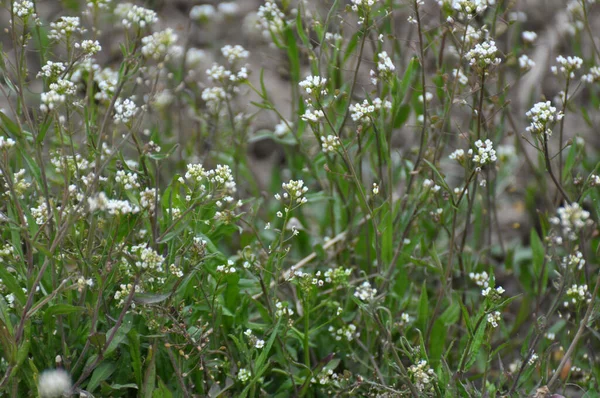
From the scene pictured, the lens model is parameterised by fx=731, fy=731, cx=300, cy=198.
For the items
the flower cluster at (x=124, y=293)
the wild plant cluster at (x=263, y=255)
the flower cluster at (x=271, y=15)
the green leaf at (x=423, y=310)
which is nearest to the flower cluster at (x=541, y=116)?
the wild plant cluster at (x=263, y=255)

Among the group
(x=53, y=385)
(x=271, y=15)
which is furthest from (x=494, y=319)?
(x=271, y=15)

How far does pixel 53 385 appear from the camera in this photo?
→ 203 cm

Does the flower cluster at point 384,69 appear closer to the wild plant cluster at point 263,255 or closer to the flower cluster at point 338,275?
the wild plant cluster at point 263,255

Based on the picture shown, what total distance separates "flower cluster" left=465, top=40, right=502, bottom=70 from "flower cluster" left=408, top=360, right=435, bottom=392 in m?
0.98

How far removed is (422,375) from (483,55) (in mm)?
1035

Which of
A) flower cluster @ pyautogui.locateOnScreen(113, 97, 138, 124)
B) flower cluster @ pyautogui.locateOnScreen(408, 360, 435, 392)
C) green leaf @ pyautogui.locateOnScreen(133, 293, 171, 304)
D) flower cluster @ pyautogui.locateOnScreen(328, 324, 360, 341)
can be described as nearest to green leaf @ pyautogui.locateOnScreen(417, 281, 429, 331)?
flower cluster @ pyautogui.locateOnScreen(328, 324, 360, 341)

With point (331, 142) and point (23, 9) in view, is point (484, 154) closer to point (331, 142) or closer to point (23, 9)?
point (331, 142)

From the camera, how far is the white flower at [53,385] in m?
2.04

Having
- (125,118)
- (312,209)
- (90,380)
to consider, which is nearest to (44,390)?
(90,380)

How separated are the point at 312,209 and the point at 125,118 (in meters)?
1.95

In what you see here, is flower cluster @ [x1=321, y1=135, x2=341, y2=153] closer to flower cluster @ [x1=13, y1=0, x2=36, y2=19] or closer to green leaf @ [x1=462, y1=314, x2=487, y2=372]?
green leaf @ [x1=462, y1=314, x2=487, y2=372]

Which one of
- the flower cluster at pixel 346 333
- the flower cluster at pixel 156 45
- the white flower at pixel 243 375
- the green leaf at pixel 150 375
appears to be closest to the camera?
the green leaf at pixel 150 375

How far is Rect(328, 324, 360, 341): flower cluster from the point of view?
8.64 feet

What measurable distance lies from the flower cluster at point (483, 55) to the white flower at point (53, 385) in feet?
5.18
